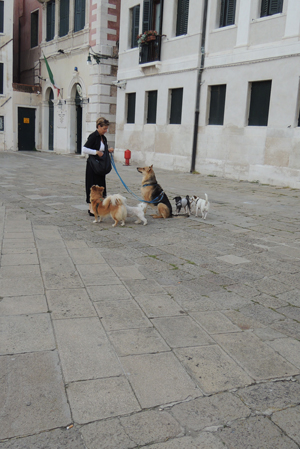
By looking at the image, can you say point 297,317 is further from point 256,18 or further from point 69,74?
point 69,74

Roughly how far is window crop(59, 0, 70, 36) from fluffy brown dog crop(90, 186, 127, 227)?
814 inches

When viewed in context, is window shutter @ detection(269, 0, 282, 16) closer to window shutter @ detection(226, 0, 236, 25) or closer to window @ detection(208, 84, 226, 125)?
window shutter @ detection(226, 0, 236, 25)

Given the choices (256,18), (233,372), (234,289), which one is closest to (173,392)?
(233,372)

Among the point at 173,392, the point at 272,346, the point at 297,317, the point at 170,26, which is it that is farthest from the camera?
the point at 170,26

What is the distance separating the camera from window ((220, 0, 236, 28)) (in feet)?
50.9

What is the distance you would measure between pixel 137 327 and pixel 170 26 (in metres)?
17.1

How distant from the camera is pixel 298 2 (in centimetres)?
1301

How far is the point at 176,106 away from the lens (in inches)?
725

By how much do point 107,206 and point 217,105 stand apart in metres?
10.6

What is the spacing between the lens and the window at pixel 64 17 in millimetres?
24594

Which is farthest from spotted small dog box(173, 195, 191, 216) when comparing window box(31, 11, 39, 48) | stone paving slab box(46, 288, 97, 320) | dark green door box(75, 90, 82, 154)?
window box(31, 11, 39, 48)

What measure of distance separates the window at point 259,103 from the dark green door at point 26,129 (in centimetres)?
1794

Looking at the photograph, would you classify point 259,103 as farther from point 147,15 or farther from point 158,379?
point 158,379

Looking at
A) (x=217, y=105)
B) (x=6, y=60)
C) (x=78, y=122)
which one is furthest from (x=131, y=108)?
(x=6, y=60)
